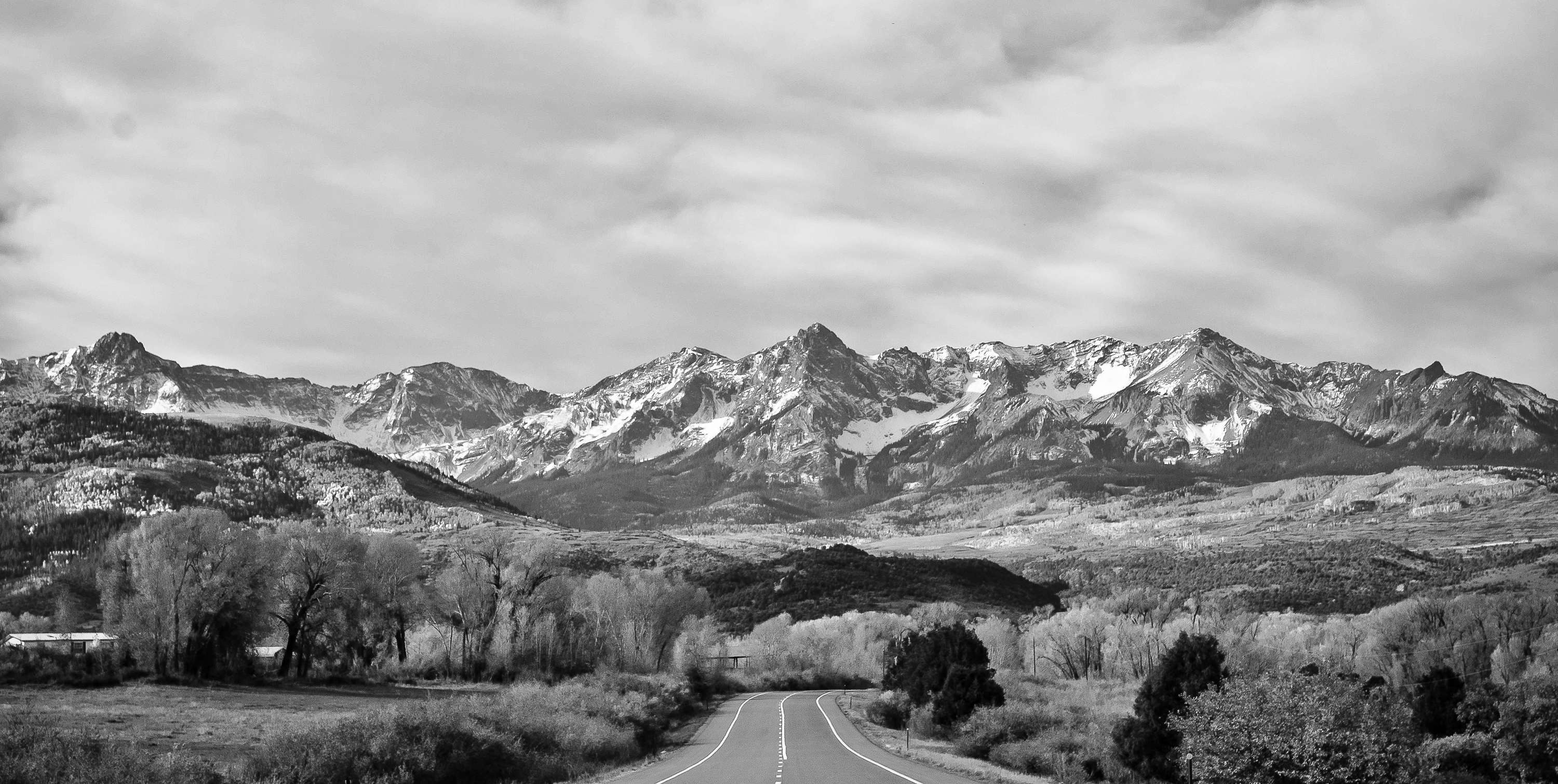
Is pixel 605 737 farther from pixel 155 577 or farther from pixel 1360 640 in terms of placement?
pixel 1360 640

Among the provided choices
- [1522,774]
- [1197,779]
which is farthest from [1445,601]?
[1197,779]

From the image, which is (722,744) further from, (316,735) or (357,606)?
(357,606)

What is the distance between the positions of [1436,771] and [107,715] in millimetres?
55678

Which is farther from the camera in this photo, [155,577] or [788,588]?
[788,588]

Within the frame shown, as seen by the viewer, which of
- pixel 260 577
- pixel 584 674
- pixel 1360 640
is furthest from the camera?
pixel 1360 640

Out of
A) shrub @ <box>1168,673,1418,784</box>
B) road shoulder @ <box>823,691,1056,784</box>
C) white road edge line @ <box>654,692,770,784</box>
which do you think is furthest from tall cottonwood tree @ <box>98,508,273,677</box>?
shrub @ <box>1168,673,1418,784</box>

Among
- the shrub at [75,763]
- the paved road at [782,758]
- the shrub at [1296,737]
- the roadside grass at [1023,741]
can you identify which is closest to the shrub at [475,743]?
the paved road at [782,758]

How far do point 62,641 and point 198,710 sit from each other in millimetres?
35309

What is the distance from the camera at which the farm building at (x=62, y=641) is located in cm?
6750

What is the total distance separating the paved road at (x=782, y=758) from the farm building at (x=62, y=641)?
35.9 meters

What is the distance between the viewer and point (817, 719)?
7375cm

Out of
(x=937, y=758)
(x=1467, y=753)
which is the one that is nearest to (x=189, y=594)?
(x=937, y=758)

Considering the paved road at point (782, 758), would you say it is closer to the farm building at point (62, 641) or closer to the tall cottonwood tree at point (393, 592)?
the tall cottonwood tree at point (393, 592)

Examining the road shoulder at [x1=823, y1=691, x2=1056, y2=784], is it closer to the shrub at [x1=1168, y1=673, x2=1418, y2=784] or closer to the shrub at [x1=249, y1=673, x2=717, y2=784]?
the shrub at [x1=1168, y1=673, x2=1418, y2=784]
